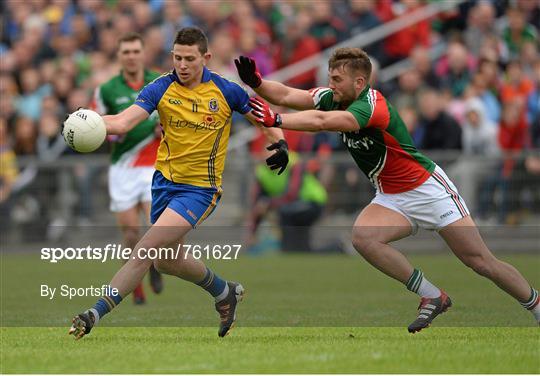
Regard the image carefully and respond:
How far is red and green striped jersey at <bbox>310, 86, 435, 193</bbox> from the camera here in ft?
34.0

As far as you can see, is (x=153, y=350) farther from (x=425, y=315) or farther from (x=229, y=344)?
(x=425, y=315)

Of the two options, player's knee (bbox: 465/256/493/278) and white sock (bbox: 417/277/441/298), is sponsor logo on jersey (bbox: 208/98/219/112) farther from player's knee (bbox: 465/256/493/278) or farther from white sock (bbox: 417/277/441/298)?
player's knee (bbox: 465/256/493/278)

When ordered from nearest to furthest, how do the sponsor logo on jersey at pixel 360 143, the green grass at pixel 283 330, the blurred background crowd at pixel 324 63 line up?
the green grass at pixel 283 330
the sponsor logo on jersey at pixel 360 143
the blurred background crowd at pixel 324 63

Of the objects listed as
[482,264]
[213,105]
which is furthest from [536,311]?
[213,105]

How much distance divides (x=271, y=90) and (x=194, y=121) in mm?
700

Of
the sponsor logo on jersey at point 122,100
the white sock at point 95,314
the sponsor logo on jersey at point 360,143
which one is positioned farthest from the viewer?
the sponsor logo on jersey at point 122,100

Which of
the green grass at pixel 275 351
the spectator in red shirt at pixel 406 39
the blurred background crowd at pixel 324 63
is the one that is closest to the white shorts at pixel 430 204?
the green grass at pixel 275 351

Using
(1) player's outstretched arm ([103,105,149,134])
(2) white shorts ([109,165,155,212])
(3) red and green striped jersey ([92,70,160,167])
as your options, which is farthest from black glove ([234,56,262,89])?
(2) white shorts ([109,165,155,212])

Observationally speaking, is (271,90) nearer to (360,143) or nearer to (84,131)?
(360,143)

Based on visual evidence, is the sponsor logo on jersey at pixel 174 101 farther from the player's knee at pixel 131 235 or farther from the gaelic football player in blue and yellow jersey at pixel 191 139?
the player's knee at pixel 131 235

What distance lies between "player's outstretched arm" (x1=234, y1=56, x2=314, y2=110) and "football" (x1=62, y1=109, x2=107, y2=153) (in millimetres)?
1241

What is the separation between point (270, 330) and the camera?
426 inches

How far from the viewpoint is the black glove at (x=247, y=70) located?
32.9ft

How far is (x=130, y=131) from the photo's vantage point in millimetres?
13852
